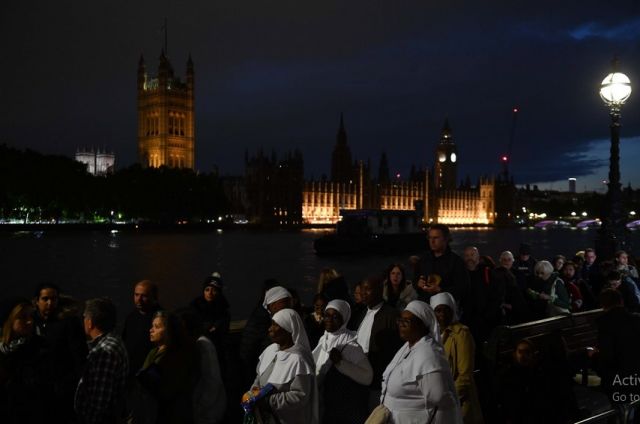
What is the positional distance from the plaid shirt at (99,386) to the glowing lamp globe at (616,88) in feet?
31.0

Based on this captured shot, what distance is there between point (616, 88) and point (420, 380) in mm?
8872

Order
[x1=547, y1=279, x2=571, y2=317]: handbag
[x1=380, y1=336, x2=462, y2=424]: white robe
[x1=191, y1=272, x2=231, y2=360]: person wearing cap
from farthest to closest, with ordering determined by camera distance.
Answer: [x1=547, y1=279, x2=571, y2=317]: handbag → [x1=191, y1=272, x2=231, y2=360]: person wearing cap → [x1=380, y1=336, x2=462, y2=424]: white robe

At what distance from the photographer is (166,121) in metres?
122

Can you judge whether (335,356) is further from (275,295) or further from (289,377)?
(275,295)

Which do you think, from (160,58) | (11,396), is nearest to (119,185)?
(160,58)

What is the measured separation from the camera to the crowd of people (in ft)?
11.8

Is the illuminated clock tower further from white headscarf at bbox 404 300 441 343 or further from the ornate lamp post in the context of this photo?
white headscarf at bbox 404 300 441 343

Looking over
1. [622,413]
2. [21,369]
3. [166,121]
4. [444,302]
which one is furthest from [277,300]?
[166,121]

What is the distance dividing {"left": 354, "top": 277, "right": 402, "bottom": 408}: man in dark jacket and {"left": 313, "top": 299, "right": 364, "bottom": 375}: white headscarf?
0.41 meters

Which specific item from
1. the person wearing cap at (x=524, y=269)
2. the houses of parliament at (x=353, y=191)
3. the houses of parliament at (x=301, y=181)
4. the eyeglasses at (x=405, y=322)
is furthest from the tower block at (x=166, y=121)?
the eyeglasses at (x=405, y=322)

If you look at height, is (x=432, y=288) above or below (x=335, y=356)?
above

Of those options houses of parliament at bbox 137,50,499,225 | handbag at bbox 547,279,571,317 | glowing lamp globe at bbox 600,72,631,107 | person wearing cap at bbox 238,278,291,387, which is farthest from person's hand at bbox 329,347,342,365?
houses of parliament at bbox 137,50,499,225

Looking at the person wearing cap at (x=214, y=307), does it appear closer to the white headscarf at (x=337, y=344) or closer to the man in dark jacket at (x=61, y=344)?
the man in dark jacket at (x=61, y=344)

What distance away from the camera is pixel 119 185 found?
80000mm
